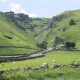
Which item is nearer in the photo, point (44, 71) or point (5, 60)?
point (44, 71)

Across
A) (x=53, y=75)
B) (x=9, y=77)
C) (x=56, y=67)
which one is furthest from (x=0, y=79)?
(x=56, y=67)

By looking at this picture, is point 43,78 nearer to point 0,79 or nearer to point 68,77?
point 68,77

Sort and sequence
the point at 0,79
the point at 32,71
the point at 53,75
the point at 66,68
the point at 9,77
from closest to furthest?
1. the point at 0,79
2. the point at 9,77
3. the point at 53,75
4. the point at 32,71
5. the point at 66,68

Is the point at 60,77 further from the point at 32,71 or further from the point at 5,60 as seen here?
the point at 5,60

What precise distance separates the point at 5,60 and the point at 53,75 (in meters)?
40.2

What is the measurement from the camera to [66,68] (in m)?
80.3

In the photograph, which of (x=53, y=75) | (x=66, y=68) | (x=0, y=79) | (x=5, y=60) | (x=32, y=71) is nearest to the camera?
(x=0, y=79)

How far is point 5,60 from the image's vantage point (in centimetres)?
10675

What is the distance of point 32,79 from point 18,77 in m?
2.96

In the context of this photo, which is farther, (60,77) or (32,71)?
(32,71)

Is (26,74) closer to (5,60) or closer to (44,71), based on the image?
(44,71)

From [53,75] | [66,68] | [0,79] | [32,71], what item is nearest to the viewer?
[0,79]

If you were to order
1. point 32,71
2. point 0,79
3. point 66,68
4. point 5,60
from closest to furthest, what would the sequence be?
1. point 0,79
2. point 32,71
3. point 66,68
4. point 5,60

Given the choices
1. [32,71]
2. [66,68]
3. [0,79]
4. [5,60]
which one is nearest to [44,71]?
[32,71]
